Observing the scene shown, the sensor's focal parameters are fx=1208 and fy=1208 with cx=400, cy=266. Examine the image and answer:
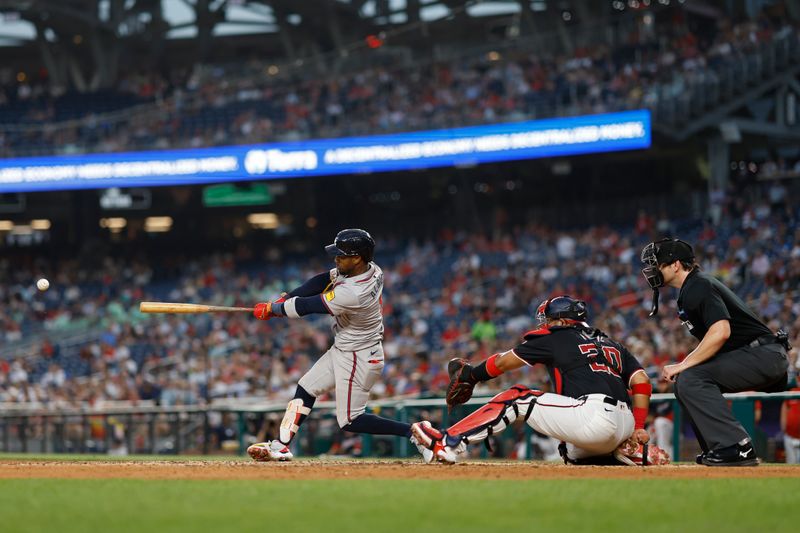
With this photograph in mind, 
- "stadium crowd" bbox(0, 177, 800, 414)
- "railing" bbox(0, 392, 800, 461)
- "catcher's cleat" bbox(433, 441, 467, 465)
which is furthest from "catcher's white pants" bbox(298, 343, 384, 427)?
"stadium crowd" bbox(0, 177, 800, 414)

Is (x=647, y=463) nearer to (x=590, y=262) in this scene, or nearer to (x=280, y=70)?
(x=590, y=262)

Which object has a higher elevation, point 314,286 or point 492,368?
point 314,286

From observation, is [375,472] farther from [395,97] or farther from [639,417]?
[395,97]

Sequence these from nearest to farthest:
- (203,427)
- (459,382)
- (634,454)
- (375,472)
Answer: (375,472), (459,382), (634,454), (203,427)

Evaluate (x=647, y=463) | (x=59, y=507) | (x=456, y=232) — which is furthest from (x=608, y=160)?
(x=59, y=507)

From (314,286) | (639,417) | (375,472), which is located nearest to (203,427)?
(314,286)

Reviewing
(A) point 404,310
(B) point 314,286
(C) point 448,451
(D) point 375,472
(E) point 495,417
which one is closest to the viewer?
(D) point 375,472

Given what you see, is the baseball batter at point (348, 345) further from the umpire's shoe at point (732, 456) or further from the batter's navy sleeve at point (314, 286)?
the umpire's shoe at point (732, 456)

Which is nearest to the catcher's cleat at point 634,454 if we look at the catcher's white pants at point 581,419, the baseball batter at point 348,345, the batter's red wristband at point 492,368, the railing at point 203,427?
the catcher's white pants at point 581,419
